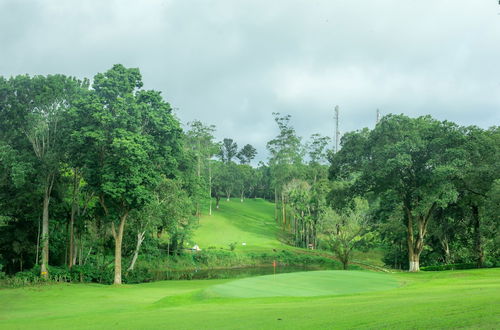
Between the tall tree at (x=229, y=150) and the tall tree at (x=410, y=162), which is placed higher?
the tall tree at (x=229, y=150)

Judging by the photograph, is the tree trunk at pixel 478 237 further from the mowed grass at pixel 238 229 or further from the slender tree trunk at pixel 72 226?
the slender tree trunk at pixel 72 226

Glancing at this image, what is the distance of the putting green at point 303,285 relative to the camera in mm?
22203

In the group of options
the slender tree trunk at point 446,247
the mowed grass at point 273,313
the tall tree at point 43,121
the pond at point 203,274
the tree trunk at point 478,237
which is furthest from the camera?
the slender tree trunk at point 446,247

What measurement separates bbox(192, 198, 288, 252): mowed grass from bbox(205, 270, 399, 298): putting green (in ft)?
115

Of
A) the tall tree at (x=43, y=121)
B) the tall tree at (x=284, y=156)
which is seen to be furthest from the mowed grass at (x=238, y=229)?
the tall tree at (x=43, y=121)

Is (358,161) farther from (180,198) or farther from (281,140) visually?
(281,140)

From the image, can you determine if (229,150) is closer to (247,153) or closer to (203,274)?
(247,153)

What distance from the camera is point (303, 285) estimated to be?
2514 centimetres

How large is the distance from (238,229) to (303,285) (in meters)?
56.2

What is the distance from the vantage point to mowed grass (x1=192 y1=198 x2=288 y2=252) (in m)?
68.8

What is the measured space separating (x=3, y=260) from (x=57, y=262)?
538cm

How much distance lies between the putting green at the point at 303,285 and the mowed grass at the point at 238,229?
115 ft

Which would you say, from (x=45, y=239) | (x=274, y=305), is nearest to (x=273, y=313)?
(x=274, y=305)

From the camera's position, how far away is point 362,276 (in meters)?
29.3
